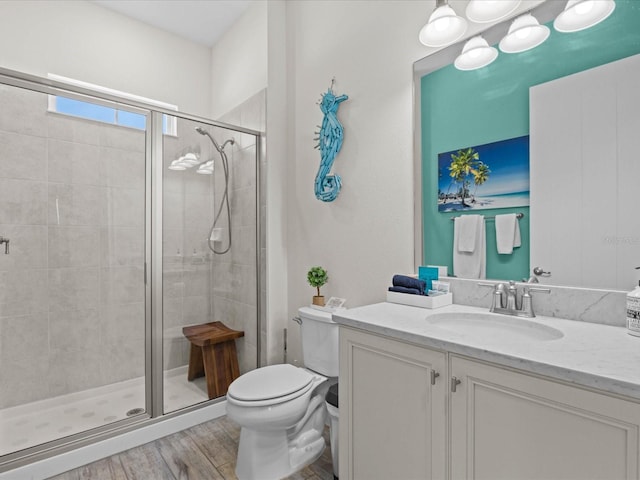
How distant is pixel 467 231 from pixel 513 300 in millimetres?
352

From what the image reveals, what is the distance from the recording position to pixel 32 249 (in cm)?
203

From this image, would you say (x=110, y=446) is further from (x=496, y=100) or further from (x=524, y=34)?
Answer: (x=524, y=34)

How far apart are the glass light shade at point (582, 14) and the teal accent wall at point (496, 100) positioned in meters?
0.04

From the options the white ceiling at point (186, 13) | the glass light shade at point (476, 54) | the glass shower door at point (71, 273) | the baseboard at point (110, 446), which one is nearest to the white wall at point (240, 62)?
the white ceiling at point (186, 13)

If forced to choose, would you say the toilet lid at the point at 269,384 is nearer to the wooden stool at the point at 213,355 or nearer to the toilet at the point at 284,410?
the toilet at the point at 284,410

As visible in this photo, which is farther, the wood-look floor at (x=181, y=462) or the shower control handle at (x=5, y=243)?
the shower control handle at (x=5, y=243)

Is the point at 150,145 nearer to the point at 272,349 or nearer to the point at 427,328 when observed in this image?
the point at 272,349

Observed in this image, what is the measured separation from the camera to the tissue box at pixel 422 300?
4.78 ft

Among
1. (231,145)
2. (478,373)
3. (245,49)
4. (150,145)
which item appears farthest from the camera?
(245,49)

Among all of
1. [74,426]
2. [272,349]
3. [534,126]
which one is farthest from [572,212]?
[74,426]

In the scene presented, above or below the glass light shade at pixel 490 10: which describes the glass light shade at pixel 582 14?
below

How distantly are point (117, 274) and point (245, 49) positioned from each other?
191 centimetres

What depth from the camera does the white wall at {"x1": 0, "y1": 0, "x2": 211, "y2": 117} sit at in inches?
91.0

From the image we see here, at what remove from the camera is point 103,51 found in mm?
2658
